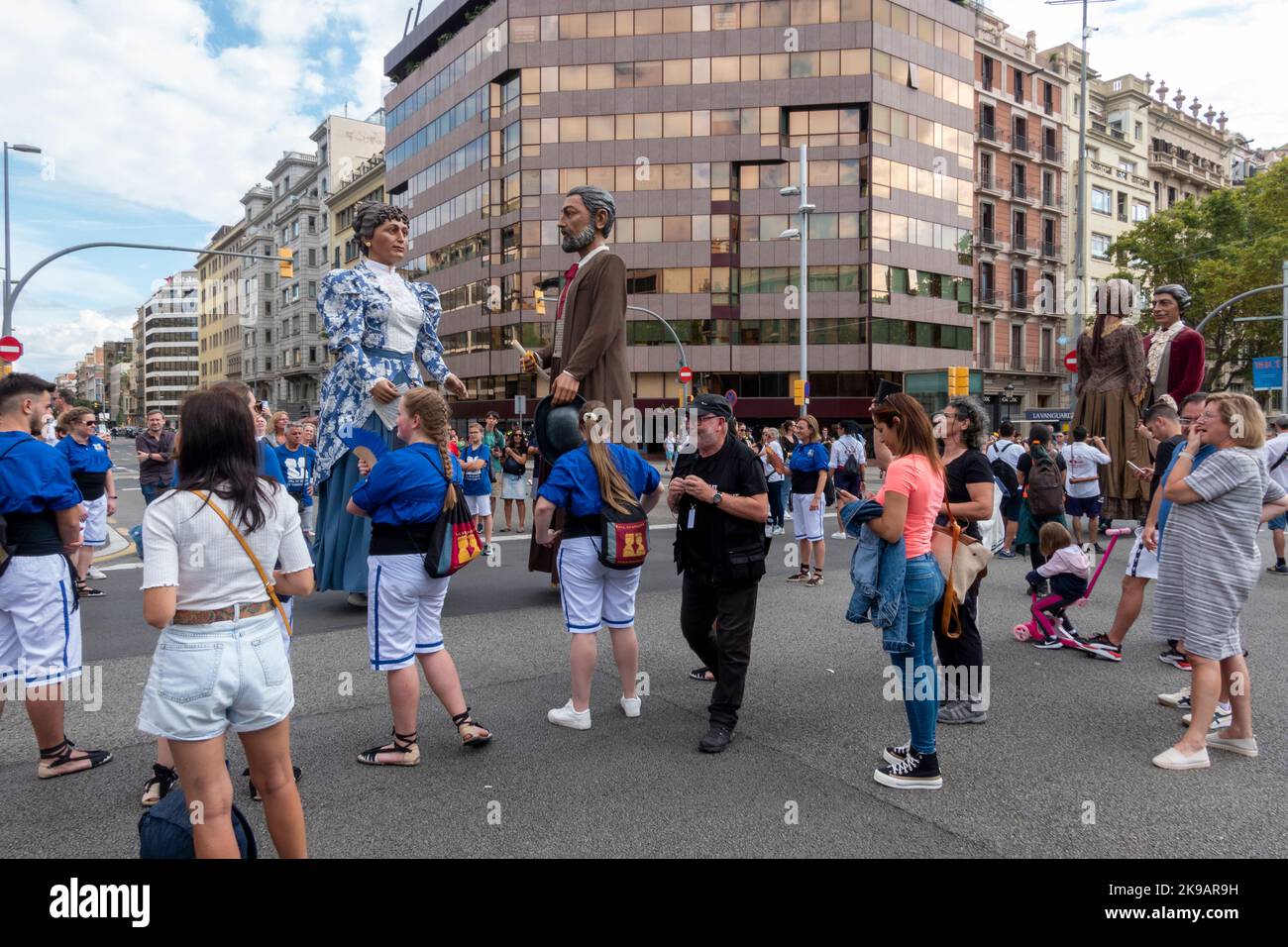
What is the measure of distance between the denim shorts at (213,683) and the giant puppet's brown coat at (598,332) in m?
2.81

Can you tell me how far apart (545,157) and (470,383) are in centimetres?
1440

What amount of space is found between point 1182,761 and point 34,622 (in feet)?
17.8

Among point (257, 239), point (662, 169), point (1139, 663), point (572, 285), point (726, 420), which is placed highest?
point (257, 239)

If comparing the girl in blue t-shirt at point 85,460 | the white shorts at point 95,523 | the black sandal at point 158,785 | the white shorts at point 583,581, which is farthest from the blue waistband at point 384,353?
the white shorts at point 95,523

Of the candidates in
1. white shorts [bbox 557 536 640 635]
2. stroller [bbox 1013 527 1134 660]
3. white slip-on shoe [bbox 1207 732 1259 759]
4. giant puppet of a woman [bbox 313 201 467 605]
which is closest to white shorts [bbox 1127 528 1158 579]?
stroller [bbox 1013 527 1134 660]

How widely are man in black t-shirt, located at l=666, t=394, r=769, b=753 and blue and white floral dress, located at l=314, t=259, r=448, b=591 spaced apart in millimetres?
2283

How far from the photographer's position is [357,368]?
5.66m

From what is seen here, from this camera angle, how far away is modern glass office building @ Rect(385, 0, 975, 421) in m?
42.7

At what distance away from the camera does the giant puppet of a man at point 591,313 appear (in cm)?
534

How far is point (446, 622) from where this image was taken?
6.95m

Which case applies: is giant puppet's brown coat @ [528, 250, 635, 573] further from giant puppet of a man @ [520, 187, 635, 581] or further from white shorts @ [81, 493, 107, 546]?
white shorts @ [81, 493, 107, 546]

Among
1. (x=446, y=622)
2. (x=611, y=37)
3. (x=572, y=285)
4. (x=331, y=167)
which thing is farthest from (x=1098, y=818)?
(x=331, y=167)

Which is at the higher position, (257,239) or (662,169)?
A: (257,239)

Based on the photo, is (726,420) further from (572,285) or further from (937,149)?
(937,149)
